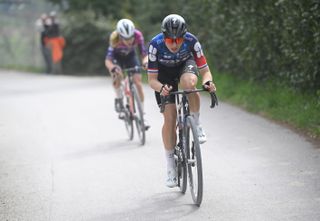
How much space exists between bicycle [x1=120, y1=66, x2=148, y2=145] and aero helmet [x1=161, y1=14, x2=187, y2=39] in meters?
4.07

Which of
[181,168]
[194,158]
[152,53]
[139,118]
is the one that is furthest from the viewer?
[139,118]

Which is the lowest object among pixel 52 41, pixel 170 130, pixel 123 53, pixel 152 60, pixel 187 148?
pixel 52 41

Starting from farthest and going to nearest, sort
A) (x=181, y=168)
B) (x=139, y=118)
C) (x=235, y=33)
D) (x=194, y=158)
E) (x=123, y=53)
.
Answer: (x=235, y=33) < (x=123, y=53) < (x=139, y=118) < (x=181, y=168) < (x=194, y=158)

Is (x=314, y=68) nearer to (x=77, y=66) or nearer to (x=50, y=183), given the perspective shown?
(x=50, y=183)

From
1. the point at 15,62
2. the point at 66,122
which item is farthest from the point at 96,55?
the point at 66,122

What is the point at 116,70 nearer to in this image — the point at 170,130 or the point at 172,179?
the point at 170,130

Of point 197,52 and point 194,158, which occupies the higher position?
point 197,52

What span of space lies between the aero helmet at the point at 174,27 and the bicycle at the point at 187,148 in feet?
1.97

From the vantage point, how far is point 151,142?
37.9ft

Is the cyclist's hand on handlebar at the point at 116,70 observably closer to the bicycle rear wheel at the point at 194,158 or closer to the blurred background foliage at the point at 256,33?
the blurred background foliage at the point at 256,33

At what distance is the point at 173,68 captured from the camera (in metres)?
7.91

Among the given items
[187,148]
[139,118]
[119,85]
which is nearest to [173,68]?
[187,148]

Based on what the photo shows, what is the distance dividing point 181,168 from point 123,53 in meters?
4.60

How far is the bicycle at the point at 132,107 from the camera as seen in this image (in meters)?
11.5
